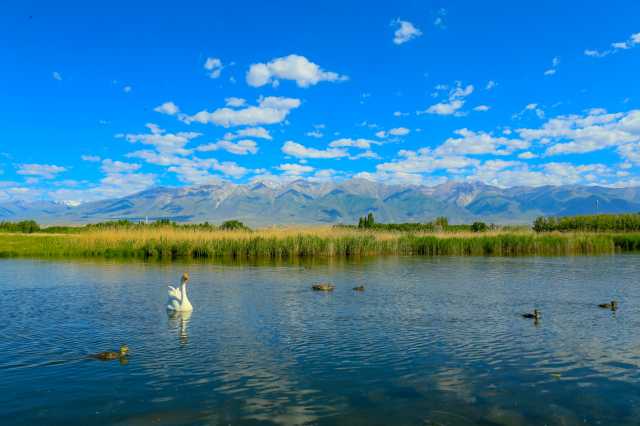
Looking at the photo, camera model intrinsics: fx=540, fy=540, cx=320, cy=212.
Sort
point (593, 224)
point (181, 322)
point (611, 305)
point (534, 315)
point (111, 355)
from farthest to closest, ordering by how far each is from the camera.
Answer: point (593, 224), point (611, 305), point (534, 315), point (181, 322), point (111, 355)

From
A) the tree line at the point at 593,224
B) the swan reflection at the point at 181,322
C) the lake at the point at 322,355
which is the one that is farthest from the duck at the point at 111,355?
the tree line at the point at 593,224

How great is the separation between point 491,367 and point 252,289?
12.8 meters

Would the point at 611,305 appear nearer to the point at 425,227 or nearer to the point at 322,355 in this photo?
the point at 322,355

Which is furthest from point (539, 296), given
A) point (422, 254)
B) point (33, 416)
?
point (422, 254)

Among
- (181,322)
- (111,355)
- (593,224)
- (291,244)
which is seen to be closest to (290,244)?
(291,244)

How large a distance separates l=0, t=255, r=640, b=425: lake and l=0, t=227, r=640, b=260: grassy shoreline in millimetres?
17330

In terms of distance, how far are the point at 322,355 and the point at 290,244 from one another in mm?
29256

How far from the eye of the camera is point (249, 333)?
14062 millimetres

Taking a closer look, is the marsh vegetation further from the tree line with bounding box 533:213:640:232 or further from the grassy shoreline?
the tree line with bounding box 533:213:640:232

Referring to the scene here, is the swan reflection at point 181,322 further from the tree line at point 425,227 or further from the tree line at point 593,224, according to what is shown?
the tree line at point 593,224

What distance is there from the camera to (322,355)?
1194cm

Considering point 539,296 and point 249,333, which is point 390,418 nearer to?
point 249,333

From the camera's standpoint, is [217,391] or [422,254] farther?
[422,254]

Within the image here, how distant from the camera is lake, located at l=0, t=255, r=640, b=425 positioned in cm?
877
